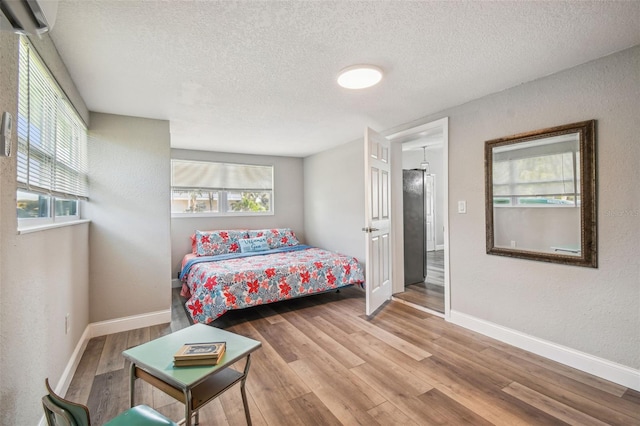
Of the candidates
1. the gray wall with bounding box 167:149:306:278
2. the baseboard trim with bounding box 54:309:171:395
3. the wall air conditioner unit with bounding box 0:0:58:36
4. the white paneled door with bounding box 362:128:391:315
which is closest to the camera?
the wall air conditioner unit with bounding box 0:0:58:36

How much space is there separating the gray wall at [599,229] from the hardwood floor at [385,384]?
29 cm

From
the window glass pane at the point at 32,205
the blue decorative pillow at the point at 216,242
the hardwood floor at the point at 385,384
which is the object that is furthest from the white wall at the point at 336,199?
the window glass pane at the point at 32,205

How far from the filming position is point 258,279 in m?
3.19

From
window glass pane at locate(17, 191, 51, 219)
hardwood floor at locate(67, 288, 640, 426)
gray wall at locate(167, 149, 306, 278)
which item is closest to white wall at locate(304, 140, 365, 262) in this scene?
gray wall at locate(167, 149, 306, 278)

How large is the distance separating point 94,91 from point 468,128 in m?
3.36

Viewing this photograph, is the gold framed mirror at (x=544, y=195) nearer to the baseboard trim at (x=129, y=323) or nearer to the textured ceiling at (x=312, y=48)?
the textured ceiling at (x=312, y=48)

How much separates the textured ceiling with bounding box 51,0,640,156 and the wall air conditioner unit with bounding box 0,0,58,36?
857mm

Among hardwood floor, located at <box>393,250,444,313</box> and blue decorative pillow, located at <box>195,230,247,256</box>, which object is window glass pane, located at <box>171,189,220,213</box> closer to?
blue decorative pillow, located at <box>195,230,247,256</box>

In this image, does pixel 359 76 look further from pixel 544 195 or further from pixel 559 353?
pixel 559 353

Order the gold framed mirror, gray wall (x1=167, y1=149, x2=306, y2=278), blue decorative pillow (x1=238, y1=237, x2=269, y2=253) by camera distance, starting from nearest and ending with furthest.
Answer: the gold framed mirror < blue decorative pillow (x1=238, y1=237, x2=269, y2=253) < gray wall (x1=167, y1=149, x2=306, y2=278)

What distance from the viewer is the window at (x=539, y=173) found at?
2.19 metres

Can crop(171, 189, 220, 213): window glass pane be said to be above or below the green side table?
above

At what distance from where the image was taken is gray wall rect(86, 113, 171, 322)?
2.88 m

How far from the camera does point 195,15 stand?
1551mm
